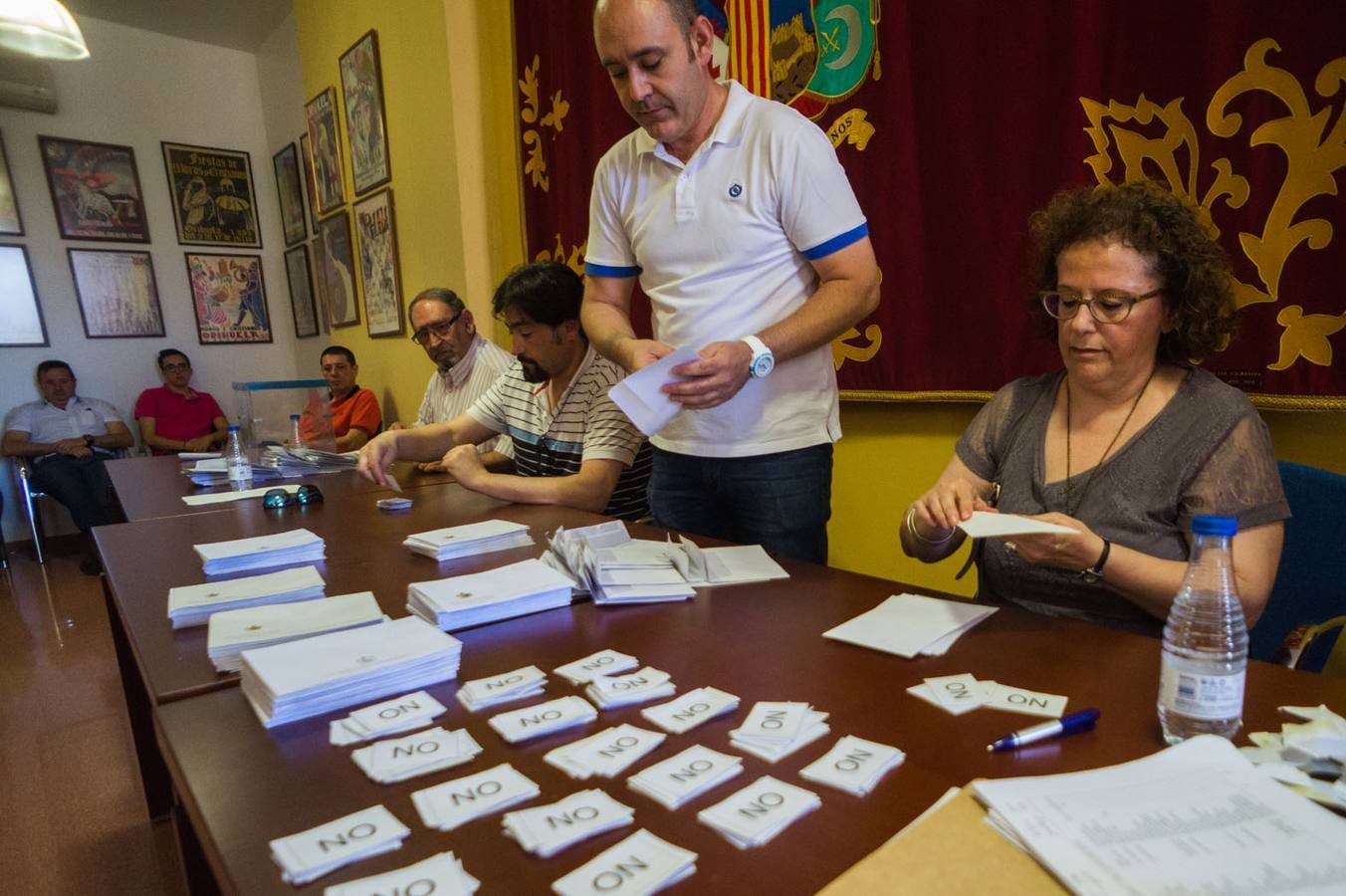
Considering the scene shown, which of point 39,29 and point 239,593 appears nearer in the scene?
point 239,593

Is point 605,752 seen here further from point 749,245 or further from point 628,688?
point 749,245

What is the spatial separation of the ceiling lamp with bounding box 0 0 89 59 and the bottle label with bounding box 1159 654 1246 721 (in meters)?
3.55

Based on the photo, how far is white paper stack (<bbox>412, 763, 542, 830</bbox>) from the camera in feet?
1.83

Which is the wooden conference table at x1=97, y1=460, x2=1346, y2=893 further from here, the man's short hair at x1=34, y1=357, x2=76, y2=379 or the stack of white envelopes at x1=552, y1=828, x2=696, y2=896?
the man's short hair at x1=34, y1=357, x2=76, y2=379

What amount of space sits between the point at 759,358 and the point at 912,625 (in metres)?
0.54

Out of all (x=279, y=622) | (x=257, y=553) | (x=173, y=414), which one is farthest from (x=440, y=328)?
(x=173, y=414)

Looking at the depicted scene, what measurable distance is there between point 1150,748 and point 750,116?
3.90 feet

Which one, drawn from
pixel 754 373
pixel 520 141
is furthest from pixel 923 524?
pixel 520 141

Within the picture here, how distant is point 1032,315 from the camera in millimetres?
1291

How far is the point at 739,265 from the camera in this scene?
1.39 meters

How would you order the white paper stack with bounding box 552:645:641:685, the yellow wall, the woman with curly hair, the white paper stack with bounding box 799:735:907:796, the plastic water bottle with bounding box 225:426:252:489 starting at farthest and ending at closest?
the plastic water bottle with bounding box 225:426:252:489 < the yellow wall < the woman with curly hair < the white paper stack with bounding box 552:645:641:685 < the white paper stack with bounding box 799:735:907:796

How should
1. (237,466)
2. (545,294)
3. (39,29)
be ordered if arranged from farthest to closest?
(39,29), (237,466), (545,294)

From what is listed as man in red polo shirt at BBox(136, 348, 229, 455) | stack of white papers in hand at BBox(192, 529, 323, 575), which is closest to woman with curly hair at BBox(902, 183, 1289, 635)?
stack of white papers in hand at BBox(192, 529, 323, 575)

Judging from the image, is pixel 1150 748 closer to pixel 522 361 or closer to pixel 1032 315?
pixel 1032 315
